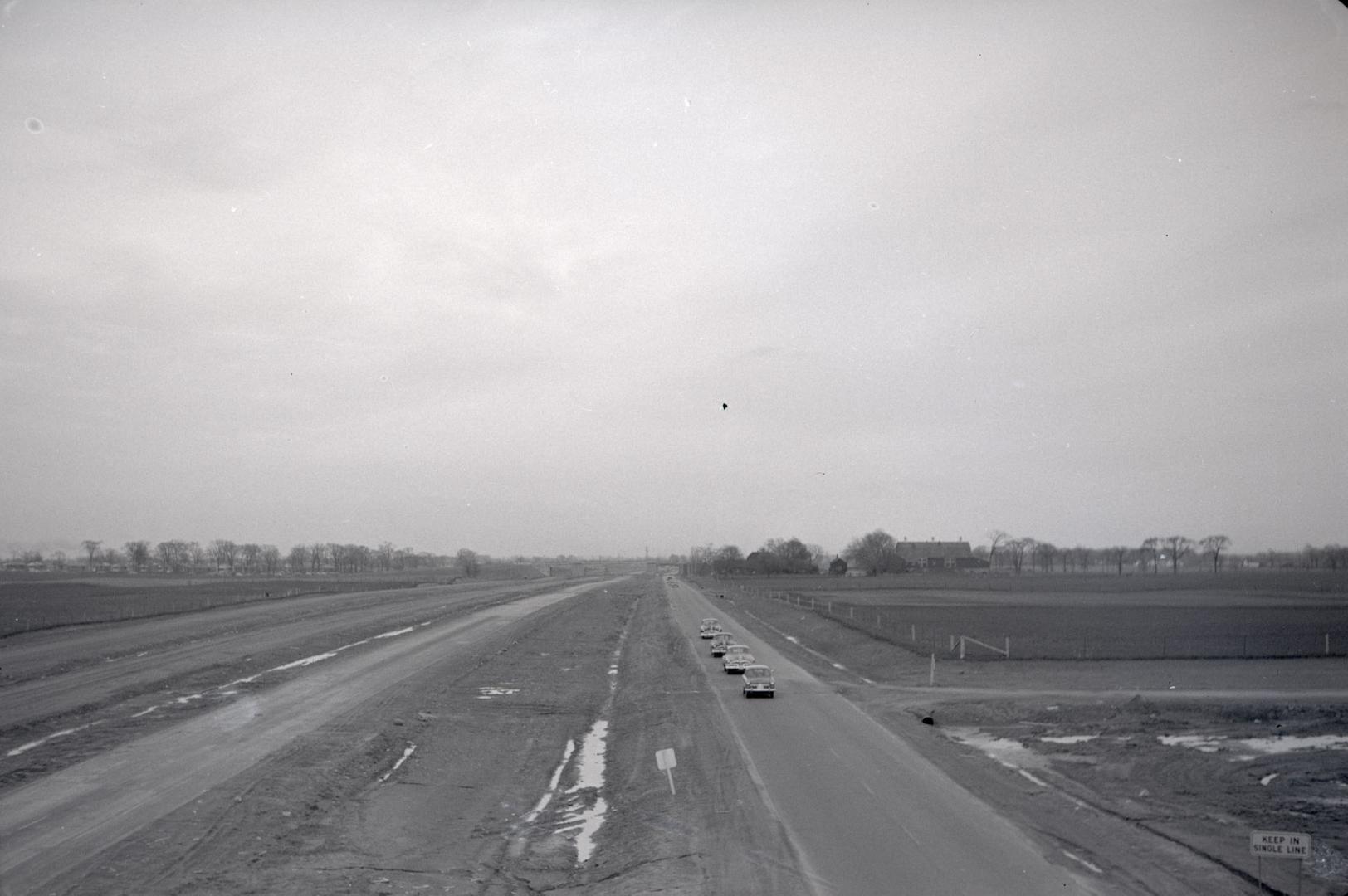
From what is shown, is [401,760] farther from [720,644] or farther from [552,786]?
[720,644]

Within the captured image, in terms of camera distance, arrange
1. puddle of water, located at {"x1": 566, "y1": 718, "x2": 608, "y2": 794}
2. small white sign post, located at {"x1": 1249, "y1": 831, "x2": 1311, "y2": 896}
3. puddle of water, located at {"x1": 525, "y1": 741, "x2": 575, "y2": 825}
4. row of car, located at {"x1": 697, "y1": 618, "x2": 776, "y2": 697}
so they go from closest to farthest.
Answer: small white sign post, located at {"x1": 1249, "y1": 831, "x2": 1311, "y2": 896}
puddle of water, located at {"x1": 525, "y1": 741, "x2": 575, "y2": 825}
puddle of water, located at {"x1": 566, "y1": 718, "x2": 608, "y2": 794}
row of car, located at {"x1": 697, "y1": 618, "x2": 776, "y2": 697}

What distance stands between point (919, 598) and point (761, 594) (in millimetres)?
24841

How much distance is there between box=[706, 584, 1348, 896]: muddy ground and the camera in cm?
1664

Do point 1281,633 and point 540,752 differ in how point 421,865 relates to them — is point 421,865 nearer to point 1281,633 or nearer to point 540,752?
point 540,752

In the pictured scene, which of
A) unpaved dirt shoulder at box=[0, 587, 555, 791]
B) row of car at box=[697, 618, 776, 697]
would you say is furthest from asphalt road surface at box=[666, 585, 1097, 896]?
unpaved dirt shoulder at box=[0, 587, 555, 791]

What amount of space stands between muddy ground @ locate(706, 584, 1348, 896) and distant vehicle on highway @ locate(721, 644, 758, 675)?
4.03 metres

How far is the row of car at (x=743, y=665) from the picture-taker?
116 ft

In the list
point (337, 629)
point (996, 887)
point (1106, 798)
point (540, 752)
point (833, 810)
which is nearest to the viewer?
point (996, 887)

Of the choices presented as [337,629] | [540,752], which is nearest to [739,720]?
[540,752]

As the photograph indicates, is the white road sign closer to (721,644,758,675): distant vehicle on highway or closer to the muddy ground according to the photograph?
the muddy ground

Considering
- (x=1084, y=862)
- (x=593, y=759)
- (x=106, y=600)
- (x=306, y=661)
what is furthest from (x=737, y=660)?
(x=106, y=600)

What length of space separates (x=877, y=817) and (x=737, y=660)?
83.9 feet

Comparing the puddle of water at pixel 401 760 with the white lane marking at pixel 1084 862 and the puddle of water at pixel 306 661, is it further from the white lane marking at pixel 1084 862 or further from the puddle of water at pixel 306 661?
the puddle of water at pixel 306 661

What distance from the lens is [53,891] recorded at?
46.6 feet
